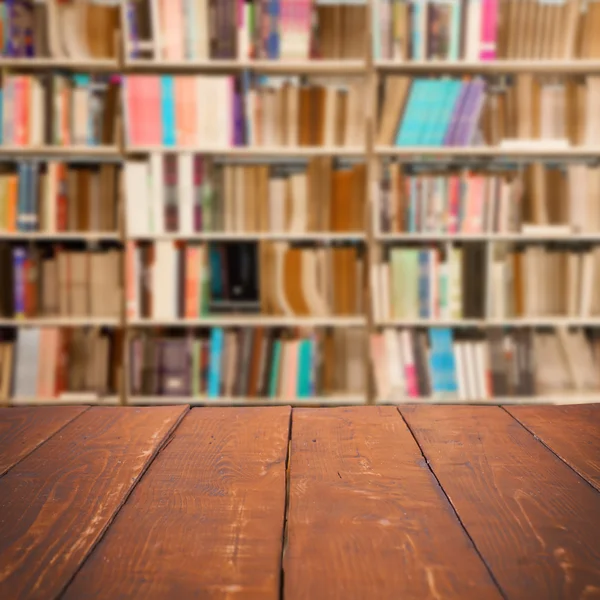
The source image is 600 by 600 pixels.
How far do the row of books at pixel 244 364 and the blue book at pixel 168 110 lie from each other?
0.80m

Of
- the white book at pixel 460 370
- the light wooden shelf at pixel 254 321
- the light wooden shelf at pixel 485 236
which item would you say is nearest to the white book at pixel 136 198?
the light wooden shelf at pixel 254 321

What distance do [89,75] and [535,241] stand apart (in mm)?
2052

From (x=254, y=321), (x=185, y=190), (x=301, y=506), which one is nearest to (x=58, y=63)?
(x=185, y=190)

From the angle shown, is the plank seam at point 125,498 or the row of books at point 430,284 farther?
the row of books at point 430,284

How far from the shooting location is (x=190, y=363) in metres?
2.43

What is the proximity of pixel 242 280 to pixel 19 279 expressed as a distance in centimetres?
92

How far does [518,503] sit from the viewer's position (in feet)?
2.00

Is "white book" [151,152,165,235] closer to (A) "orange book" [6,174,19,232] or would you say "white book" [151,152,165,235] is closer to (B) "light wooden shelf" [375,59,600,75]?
(A) "orange book" [6,174,19,232]

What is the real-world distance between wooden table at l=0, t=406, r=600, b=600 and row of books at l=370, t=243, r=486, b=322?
1.48m

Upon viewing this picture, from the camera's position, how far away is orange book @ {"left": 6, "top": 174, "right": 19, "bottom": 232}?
238cm

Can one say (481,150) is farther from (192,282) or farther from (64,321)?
(64,321)

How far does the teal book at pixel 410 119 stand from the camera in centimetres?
231

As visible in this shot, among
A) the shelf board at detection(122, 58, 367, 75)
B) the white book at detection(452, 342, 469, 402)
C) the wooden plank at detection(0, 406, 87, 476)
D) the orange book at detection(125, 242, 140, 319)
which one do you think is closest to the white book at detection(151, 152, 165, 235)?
the orange book at detection(125, 242, 140, 319)

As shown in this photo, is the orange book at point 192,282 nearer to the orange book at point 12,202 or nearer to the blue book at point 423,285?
the orange book at point 12,202
